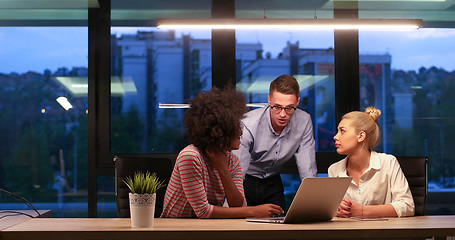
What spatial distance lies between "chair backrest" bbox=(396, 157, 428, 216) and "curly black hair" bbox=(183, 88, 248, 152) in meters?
1.11

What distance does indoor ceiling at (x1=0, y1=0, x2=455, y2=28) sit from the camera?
4.77 meters

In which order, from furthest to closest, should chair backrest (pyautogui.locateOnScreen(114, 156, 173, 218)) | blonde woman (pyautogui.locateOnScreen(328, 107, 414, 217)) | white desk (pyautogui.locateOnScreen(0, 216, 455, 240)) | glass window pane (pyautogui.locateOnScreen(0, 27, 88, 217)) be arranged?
glass window pane (pyautogui.locateOnScreen(0, 27, 88, 217)) < chair backrest (pyautogui.locateOnScreen(114, 156, 173, 218)) < blonde woman (pyautogui.locateOnScreen(328, 107, 414, 217)) < white desk (pyautogui.locateOnScreen(0, 216, 455, 240))

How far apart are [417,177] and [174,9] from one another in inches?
105

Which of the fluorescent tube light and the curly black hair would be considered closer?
the curly black hair

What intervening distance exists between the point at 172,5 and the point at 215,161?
8.70 ft

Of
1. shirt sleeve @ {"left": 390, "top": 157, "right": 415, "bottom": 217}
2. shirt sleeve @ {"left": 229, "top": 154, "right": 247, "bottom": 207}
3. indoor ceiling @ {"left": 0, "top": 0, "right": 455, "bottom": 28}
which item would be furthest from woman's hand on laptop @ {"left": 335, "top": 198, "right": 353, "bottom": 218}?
indoor ceiling @ {"left": 0, "top": 0, "right": 455, "bottom": 28}

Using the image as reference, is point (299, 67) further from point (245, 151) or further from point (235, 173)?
point (235, 173)

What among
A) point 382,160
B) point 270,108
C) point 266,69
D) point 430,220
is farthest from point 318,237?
point 266,69

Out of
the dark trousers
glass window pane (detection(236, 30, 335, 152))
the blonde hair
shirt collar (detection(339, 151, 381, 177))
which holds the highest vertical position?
glass window pane (detection(236, 30, 335, 152))

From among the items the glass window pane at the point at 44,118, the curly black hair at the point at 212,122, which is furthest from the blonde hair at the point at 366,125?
the glass window pane at the point at 44,118

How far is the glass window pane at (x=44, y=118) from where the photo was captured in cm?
473

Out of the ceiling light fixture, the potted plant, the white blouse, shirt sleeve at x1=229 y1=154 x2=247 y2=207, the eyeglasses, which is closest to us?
the potted plant

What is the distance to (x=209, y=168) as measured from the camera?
2.47 meters

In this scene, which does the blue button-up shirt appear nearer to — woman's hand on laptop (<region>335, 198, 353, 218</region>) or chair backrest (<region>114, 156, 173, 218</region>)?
chair backrest (<region>114, 156, 173, 218</region>)
